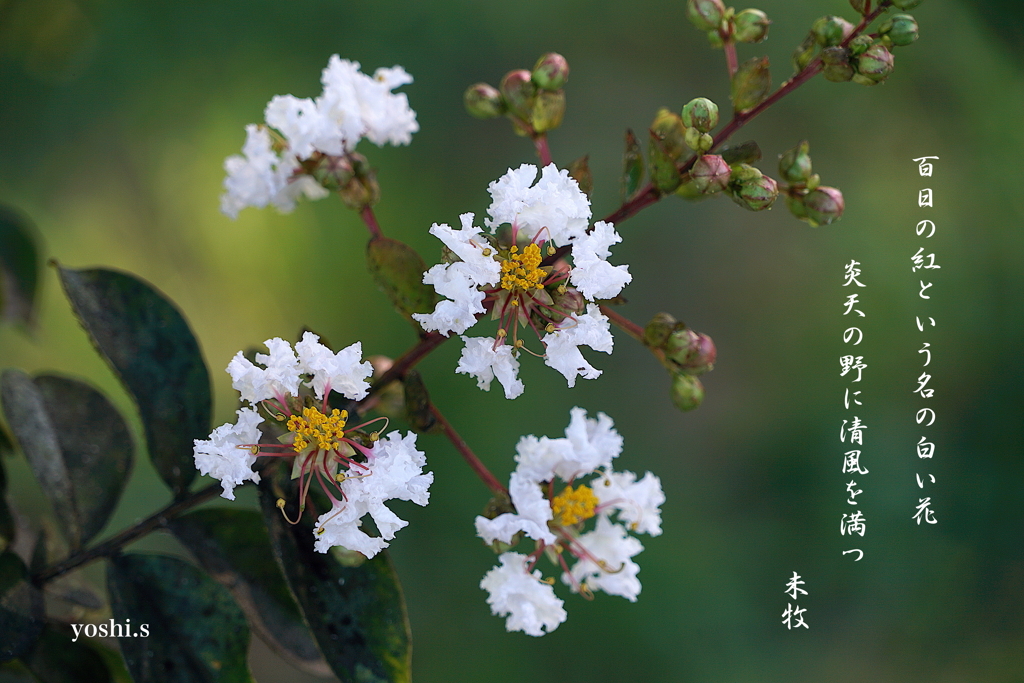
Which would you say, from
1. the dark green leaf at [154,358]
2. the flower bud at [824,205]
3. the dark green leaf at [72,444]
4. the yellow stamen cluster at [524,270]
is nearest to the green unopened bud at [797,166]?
the flower bud at [824,205]

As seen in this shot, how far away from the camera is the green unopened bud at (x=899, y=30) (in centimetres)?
92

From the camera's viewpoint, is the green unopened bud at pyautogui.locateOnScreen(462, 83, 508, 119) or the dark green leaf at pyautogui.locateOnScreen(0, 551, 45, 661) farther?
the green unopened bud at pyautogui.locateOnScreen(462, 83, 508, 119)

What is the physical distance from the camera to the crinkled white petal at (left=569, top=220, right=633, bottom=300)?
0.89 metres

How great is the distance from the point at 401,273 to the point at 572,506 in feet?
1.25

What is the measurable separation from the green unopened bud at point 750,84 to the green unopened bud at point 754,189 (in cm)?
11

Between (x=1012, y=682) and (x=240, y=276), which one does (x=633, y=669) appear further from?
(x=240, y=276)

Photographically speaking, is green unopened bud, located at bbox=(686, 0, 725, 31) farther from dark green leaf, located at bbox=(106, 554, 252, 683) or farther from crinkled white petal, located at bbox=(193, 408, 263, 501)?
dark green leaf, located at bbox=(106, 554, 252, 683)

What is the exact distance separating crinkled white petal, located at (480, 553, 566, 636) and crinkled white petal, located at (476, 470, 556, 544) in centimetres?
4

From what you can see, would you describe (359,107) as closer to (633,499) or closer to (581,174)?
(581,174)

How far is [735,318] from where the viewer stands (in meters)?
2.82

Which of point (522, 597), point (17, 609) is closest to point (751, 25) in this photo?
point (522, 597)

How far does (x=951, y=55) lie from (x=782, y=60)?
1.86 feet

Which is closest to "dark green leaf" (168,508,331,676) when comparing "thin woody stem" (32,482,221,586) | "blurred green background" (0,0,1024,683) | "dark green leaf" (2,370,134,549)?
"thin woody stem" (32,482,221,586)

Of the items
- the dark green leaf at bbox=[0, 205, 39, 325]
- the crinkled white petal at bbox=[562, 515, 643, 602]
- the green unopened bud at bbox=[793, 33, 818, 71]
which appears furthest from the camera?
the dark green leaf at bbox=[0, 205, 39, 325]
